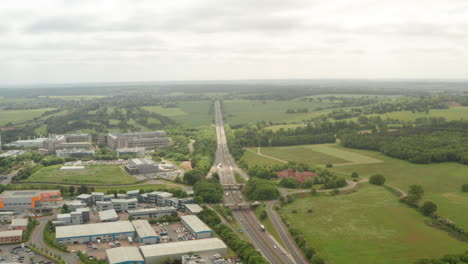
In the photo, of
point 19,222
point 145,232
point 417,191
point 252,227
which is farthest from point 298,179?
point 19,222

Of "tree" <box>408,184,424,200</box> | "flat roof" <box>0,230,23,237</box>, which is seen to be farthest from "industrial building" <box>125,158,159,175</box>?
"tree" <box>408,184,424,200</box>

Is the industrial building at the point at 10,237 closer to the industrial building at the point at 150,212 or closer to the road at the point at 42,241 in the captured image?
the road at the point at 42,241

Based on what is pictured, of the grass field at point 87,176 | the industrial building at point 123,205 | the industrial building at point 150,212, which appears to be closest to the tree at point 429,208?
the industrial building at point 150,212

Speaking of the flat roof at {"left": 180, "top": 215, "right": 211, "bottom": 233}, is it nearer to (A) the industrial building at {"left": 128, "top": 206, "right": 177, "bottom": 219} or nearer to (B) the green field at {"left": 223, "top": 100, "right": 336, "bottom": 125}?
(A) the industrial building at {"left": 128, "top": 206, "right": 177, "bottom": 219}

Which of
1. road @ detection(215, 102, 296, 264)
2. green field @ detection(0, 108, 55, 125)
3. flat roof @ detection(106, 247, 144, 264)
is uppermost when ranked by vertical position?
green field @ detection(0, 108, 55, 125)

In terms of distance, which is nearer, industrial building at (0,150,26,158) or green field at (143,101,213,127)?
industrial building at (0,150,26,158)

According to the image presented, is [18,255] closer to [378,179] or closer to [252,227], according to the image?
[252,227]

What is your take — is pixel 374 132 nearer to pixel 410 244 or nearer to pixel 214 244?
pixel 410 244
